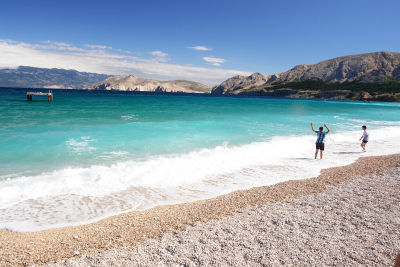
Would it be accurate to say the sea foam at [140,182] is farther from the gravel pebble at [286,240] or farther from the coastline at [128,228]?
the gravel pebble at [286,240]

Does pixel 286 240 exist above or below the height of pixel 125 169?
above

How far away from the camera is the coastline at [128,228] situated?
15.5 ft

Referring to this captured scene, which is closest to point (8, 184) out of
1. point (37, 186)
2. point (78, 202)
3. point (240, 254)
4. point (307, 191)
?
point (37, 186)

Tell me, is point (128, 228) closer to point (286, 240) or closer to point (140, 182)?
point (286, 240)

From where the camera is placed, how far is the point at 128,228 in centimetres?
570

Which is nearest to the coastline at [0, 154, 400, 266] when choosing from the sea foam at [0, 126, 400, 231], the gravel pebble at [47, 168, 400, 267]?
the gravel pebble at [47, 168, 400, 267]

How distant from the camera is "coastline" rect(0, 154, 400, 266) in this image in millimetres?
4738

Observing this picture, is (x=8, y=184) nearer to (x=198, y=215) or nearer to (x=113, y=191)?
(x=113, y=191)

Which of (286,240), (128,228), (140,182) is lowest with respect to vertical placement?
(140,182)

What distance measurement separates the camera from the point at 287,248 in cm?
485

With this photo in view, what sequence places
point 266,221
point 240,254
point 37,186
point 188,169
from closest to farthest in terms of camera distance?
point 240,254
point 266,221
point 37,186
point 188,169

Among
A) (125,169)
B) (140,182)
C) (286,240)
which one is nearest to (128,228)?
(286,240)

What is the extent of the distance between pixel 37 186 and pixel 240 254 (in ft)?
26.0

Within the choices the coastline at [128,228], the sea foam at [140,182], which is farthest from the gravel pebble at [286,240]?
the sea foam at [140,182]
